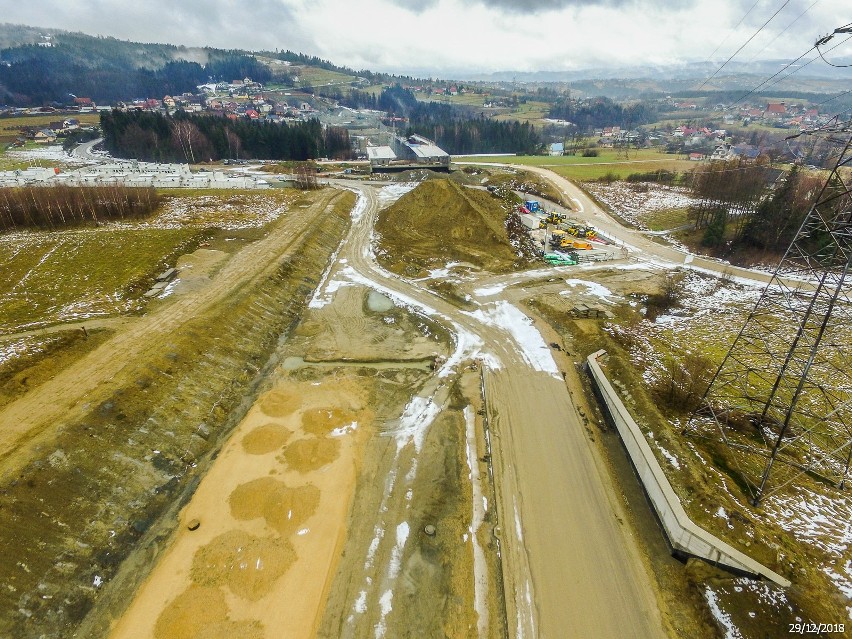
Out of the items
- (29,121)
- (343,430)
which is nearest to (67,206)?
(343,430)

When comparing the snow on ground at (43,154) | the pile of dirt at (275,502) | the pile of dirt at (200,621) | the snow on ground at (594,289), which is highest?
the snow on ground at (43,154)

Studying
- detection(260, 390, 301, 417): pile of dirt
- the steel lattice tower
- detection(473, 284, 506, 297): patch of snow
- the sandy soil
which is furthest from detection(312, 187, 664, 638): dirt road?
detection(260, 390, 301, 417): pile of dirt

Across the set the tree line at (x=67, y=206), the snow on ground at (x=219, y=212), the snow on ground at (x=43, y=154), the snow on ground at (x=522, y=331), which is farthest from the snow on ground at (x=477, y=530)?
the snow on ground at (x=43, y=154)

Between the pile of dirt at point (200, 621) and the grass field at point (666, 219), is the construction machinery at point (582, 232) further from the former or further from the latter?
the pile of dirt at point (200, 621)

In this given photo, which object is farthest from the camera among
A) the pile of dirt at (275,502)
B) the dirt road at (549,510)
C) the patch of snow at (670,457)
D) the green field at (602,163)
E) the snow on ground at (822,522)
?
the green field at (602,163)

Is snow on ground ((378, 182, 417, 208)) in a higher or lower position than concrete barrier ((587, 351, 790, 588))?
higher

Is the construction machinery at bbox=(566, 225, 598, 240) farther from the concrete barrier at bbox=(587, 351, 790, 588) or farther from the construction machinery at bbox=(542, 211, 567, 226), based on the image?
the concrete barrier at bbox=(587, 351, 790, 588)
